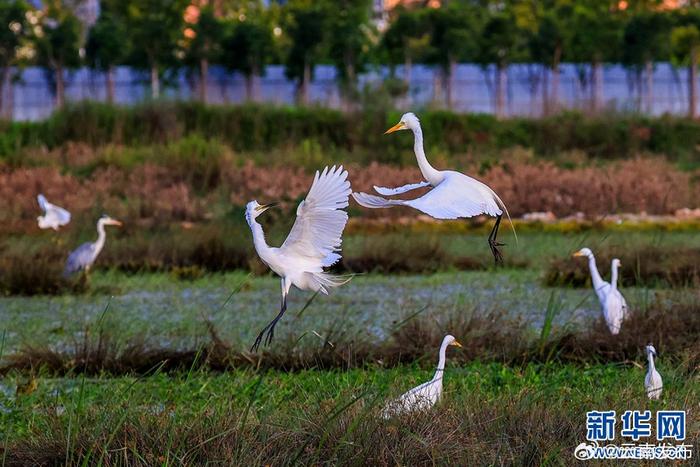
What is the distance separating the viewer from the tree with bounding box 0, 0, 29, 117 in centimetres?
2616

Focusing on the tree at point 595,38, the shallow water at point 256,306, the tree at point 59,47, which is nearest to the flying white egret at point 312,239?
the shallow water at point 256,306

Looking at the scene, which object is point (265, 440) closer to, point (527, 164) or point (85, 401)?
point (85, 401)

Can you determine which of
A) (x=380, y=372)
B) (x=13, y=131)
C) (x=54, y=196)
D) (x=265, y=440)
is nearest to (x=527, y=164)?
(x=54, y=196)

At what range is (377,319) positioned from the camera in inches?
293

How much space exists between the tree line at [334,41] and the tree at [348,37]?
23mm

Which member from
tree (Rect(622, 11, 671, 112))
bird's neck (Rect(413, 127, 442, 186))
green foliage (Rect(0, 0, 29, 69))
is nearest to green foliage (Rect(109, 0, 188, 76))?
green foliage (Rect(0, 0, 29, 69))

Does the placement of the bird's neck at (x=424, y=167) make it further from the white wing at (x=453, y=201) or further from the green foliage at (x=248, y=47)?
the green foliage at (x=248, y=47)

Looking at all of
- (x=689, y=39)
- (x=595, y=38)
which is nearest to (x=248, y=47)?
(x=595, y=38)

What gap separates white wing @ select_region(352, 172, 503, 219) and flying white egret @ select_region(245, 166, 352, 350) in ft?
0.61

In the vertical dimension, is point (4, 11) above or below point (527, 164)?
above

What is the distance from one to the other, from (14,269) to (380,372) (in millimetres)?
3975

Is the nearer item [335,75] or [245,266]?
[245,266]

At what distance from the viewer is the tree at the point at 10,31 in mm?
26156

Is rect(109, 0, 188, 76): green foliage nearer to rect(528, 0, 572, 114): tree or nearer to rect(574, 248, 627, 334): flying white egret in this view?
rect(528, 0, 572, 114): tree
